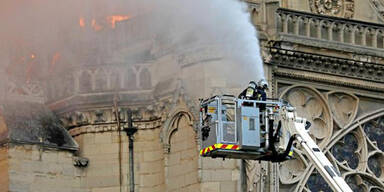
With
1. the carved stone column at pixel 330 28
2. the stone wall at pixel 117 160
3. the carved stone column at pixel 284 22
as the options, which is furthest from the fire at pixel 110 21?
the carved stone column at pixel 330 28

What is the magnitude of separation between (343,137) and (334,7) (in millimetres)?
3283

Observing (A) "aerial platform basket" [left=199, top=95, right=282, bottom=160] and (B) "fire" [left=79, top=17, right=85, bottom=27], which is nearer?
(A) "aerial platform basket" [left=199, top=95, right=282, bottom=160]

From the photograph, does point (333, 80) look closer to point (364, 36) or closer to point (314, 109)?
point (314, 109)

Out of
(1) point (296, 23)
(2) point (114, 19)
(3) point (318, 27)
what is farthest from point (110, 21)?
(3) point (318, 27)

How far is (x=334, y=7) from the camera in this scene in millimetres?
36625

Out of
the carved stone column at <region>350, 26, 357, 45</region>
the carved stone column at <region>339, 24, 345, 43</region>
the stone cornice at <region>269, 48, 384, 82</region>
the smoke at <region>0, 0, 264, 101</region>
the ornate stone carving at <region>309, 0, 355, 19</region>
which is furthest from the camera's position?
the ornate stone carving at <region>309, 0, 355, 19</region>

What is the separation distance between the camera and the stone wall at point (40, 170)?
32.7m

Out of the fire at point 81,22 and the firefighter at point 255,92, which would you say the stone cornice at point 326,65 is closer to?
the fire at point 81,22

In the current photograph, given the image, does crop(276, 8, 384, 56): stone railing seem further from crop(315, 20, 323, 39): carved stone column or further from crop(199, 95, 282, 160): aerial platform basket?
crop(199, 95, 282, 160): aerial platform basket

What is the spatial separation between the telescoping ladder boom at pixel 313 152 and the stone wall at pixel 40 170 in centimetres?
655

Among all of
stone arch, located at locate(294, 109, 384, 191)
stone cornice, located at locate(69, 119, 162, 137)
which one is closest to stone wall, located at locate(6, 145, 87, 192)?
stone cornice, located at locate(69, 119, 162, 137)

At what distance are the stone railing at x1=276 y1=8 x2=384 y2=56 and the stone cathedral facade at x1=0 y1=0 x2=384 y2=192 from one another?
2 cm

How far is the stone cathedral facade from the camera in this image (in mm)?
32812

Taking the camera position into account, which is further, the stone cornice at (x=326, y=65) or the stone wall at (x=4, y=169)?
the stone cornice at (x=326, y=65)
